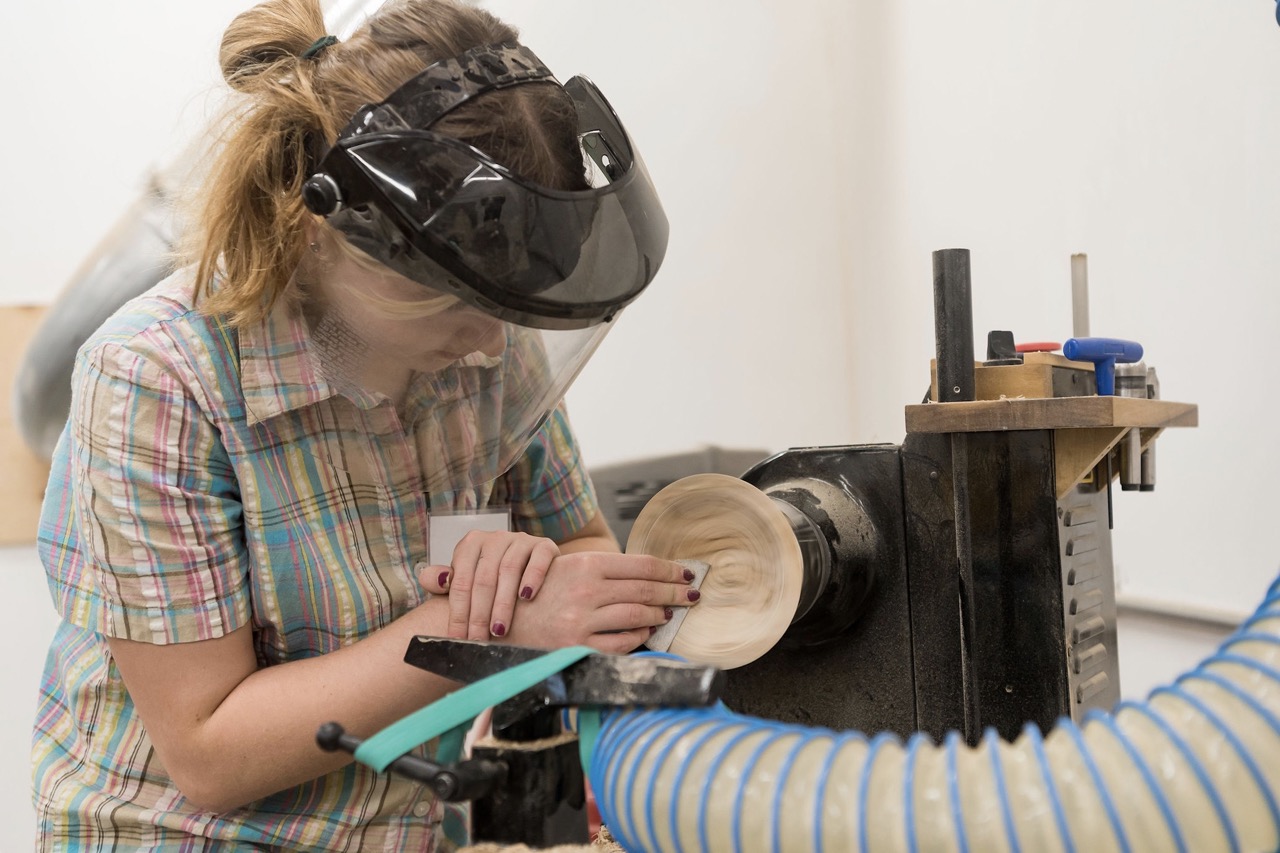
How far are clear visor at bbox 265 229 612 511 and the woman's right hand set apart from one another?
0.22 meters

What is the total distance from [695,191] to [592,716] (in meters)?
2.00

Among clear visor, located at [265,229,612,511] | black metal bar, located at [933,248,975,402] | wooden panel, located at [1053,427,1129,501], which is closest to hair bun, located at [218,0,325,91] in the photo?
clear visor, located at [265,229,612,511]

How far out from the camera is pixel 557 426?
1.42 m

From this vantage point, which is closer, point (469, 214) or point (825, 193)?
point (469, 214)

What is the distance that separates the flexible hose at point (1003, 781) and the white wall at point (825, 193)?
4.51 feet

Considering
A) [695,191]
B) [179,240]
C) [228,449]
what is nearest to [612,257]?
[228,449]

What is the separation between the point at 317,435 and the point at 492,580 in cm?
28

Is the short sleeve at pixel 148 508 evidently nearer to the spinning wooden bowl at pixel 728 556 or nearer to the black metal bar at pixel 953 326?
the spinning wooden bowl at pixel 728 556

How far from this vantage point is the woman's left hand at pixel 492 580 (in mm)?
920

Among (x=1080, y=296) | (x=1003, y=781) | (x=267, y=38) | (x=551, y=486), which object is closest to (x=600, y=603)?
(x=1003, y=781)

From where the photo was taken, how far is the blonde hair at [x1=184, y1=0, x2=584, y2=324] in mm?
846

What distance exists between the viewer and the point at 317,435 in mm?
1070

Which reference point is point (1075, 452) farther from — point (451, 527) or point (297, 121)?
point (297, 121)

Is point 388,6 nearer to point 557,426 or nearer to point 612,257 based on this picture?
point 612,257
